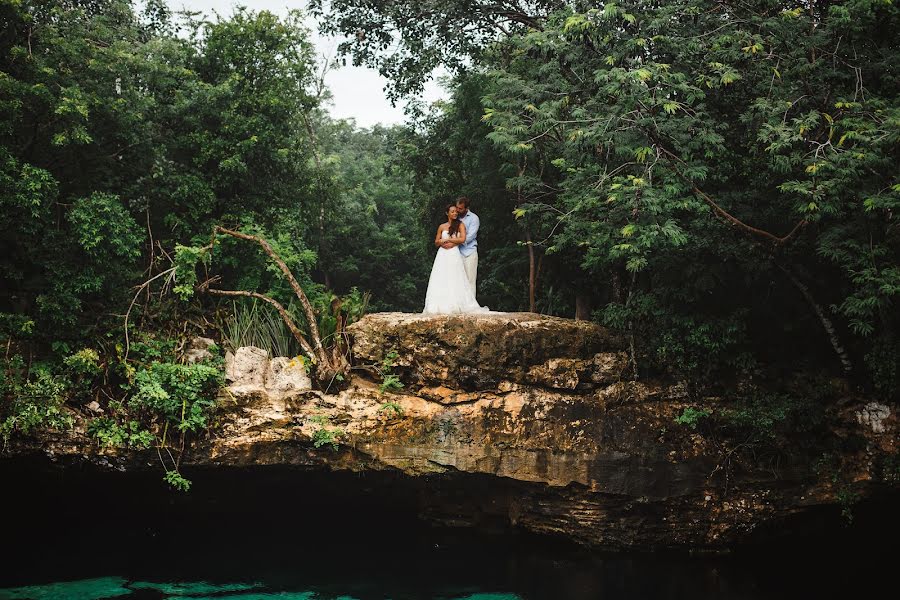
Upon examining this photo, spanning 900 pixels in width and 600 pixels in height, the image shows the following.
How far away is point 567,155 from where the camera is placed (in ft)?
27.7

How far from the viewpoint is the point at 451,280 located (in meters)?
9.16

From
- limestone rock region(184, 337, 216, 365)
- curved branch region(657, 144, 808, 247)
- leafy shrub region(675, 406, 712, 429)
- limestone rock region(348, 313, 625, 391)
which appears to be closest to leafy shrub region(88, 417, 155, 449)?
limestone rock region(184, 337, 216, 365)

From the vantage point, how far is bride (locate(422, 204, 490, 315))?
356 inches

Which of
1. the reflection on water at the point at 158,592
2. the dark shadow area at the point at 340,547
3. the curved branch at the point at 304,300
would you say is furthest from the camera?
the curved branch at the point at 304,300

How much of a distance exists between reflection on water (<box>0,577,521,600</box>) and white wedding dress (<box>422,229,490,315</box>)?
383 centimetres

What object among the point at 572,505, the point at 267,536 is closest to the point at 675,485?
the point at 572,505

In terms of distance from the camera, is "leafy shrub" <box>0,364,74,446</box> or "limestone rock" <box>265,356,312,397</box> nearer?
"leafy shrub" <box>0,364,74,446</box>

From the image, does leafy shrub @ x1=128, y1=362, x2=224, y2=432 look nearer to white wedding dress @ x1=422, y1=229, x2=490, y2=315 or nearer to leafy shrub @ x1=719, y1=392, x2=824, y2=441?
white wedding dress @ x1=422, y1=229, x2=490, y2=315

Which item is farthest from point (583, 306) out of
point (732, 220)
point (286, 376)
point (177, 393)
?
point (177, 393)

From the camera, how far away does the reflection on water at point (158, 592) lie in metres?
6.81

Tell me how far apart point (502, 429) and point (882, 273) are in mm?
4395

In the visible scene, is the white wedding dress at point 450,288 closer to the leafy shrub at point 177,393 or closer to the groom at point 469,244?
the groom at point 469,244

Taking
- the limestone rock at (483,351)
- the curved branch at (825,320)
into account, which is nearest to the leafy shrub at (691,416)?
the limestone rock at (483,351)

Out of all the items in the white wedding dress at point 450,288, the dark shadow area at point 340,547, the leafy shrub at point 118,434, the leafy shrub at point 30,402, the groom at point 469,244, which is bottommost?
the dark shadow area at point 340,547
